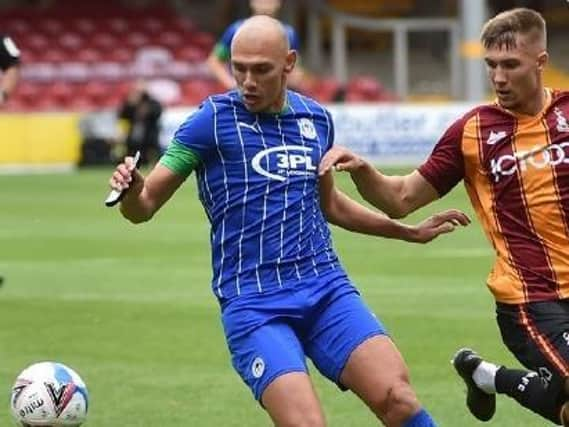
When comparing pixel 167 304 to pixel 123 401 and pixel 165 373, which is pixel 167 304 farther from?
pixel 123 401

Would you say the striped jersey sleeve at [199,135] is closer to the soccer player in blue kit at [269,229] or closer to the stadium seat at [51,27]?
the soccer player in blue kit at [269,229]

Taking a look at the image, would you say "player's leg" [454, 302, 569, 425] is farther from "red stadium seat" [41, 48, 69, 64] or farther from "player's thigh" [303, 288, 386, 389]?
"red stadium seat" [41, 48, 69, 64]

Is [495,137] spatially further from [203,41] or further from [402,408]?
[203,41]

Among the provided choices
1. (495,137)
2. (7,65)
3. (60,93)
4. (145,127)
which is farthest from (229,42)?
(60,93)

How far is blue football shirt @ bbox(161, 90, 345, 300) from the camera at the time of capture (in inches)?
273

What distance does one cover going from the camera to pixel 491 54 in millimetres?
7133

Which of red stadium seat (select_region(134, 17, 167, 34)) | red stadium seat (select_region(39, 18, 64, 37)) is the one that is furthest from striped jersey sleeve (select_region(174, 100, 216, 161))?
red stadium seat (select_region(134, 17, 167, 34))

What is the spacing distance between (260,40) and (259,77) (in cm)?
15

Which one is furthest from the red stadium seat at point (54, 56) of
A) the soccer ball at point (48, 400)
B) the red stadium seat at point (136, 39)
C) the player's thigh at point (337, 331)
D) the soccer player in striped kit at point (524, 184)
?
the player's thigh at point (337, 331)

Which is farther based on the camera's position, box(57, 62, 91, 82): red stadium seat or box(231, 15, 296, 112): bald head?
box(57, 62, 91, 82): red stadium seat

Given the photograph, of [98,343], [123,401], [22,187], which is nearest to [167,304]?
[98,343]

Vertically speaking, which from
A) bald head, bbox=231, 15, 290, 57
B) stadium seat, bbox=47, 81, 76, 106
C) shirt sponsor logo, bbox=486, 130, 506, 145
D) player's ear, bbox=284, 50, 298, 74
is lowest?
stadium seat, bbox=47, 81, 76, 106

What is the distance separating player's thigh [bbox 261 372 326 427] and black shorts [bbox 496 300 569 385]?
1095 millimetres

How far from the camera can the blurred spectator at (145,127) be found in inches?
1276
